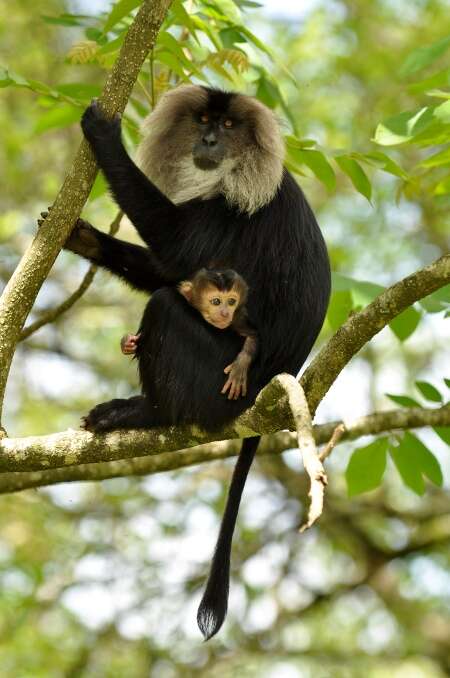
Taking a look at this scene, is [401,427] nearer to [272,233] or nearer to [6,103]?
[272,233]

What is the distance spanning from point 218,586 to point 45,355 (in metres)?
5.97

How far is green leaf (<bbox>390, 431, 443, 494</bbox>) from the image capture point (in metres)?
4.25

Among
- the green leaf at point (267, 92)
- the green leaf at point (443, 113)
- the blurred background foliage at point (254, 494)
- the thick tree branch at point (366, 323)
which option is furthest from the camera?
the blurred background foliage at point (254, 494)

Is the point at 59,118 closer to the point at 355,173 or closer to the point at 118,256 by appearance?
the point at 118,256

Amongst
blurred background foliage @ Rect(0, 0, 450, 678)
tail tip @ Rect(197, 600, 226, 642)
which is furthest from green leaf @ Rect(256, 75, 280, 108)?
tail tip @ Rect(197, 600, 226, 642)

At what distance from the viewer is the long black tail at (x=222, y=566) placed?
4.23 metres

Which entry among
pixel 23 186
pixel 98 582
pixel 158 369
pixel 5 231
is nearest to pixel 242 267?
pixel 158 369

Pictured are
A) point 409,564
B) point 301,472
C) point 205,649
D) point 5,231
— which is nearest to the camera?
point 5,231

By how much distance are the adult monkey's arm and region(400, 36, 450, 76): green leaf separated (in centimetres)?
104

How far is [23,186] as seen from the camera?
378 inches

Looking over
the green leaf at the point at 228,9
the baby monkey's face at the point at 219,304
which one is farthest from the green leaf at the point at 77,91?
the baby monkey's face at the point at 219,304

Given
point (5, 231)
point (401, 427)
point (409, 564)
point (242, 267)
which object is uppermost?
point (242, 267)

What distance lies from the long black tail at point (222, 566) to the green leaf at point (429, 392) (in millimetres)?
827

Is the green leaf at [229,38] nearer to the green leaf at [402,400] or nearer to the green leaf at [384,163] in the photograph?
the green leaf at [384,163]
